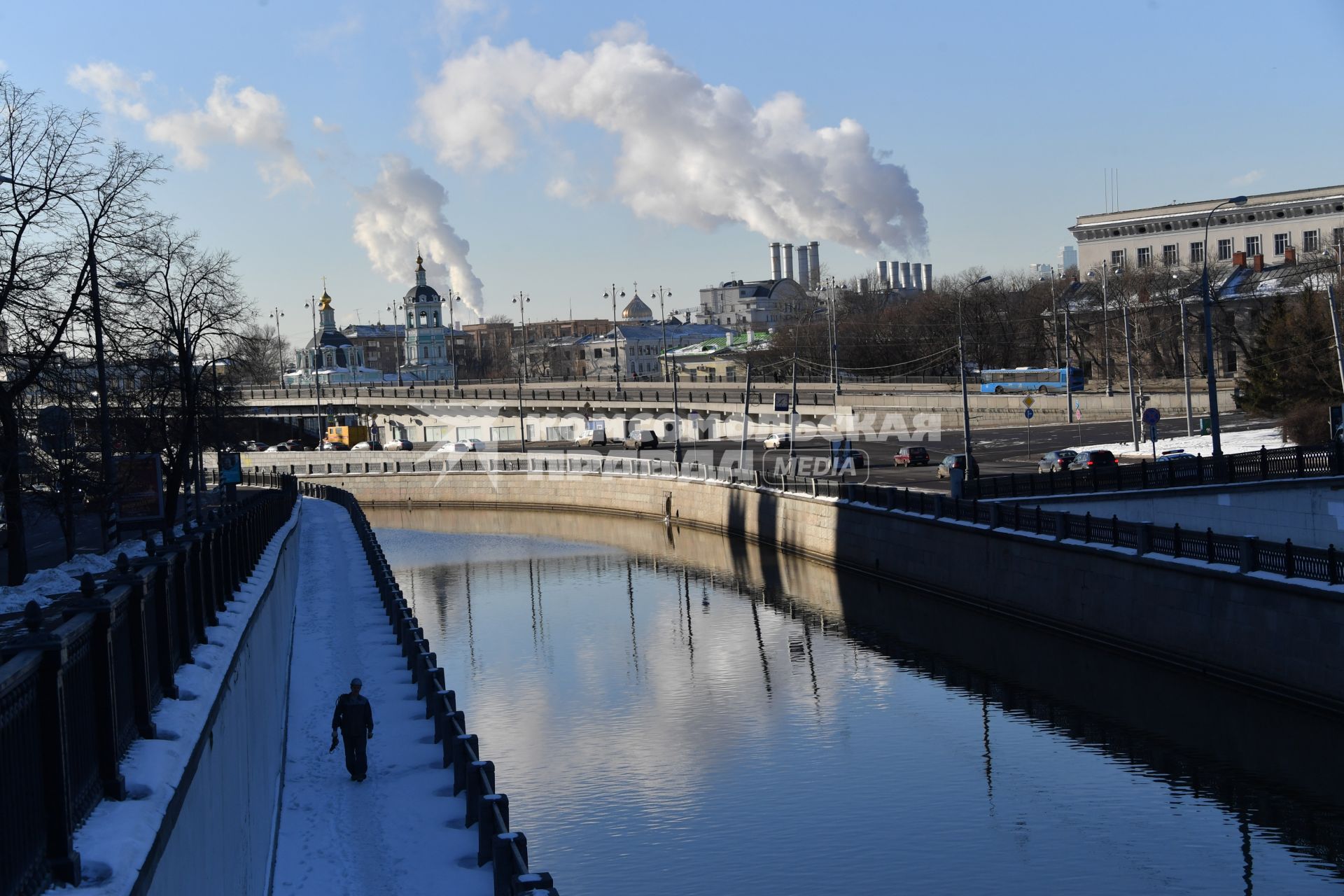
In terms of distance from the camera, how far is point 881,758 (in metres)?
22.6

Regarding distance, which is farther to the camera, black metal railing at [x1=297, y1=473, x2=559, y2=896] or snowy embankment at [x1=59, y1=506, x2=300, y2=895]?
black metal railing at [x1=297, y1=473, x2=559, y2=896]

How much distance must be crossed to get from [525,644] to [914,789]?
15.1 m

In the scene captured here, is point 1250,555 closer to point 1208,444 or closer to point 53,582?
point 53,582

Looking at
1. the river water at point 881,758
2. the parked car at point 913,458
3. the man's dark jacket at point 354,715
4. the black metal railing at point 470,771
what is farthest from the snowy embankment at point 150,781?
the parked car at point 913,458

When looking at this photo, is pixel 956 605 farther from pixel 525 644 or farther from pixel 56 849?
pixel 56 849

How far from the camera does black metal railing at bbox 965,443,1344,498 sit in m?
31.3

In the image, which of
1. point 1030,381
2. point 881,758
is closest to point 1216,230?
point 1030,381

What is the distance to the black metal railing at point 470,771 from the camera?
437 inches

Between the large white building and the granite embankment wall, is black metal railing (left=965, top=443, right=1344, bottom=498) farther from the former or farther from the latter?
the large white building

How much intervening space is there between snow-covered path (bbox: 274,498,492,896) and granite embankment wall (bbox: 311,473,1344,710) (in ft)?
44.4

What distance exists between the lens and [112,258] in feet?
87.4

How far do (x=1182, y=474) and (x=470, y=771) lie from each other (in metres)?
25.1

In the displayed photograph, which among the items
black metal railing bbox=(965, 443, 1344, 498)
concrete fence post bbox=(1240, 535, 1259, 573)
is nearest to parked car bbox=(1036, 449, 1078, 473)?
black metal railing bbox=(965, 443, 1344, 498)

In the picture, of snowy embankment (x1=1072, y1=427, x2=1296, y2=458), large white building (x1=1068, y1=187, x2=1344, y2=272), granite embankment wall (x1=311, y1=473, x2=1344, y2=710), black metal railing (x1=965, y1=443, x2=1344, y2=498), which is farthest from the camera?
large white building (x1=1068, y1=187, x2=1344, y2=272)
